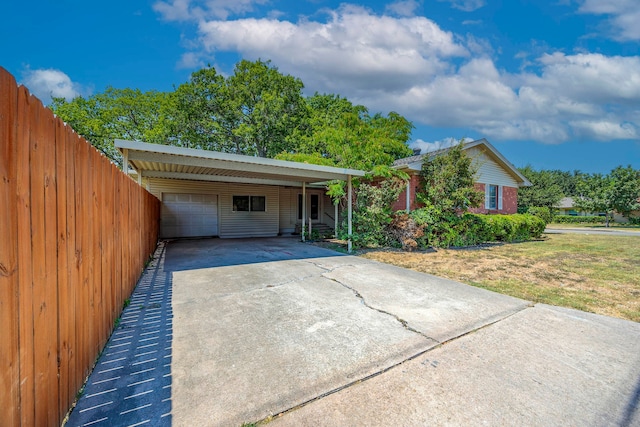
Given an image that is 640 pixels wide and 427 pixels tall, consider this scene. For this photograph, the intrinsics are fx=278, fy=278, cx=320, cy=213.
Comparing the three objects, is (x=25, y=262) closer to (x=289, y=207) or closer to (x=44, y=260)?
(x=44, y=260)

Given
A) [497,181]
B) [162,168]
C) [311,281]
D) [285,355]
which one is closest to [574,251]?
[497,181]

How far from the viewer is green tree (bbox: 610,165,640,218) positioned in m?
25.4

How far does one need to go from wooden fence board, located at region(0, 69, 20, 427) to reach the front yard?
18.6 ft

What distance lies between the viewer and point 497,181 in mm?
14367

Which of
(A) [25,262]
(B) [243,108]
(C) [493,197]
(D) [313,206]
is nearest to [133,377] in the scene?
(A) [25,262]

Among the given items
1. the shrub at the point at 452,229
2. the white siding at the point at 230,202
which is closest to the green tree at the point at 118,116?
the white siding at the point at 230,202

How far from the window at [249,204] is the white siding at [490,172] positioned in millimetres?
9986

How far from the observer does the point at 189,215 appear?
12.1 metres

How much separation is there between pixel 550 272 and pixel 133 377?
7891 mm

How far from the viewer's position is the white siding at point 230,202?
462 inches

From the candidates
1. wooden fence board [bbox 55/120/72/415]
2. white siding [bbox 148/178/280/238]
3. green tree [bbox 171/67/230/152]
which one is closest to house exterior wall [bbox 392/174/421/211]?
white siding [bbox 148/178/280/238]

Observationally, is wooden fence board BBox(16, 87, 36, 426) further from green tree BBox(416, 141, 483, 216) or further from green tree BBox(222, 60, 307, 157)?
green tree BBox(222, 60, 307, 157)

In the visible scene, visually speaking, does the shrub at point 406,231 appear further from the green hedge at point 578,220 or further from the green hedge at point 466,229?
the green hedge at point 578,220

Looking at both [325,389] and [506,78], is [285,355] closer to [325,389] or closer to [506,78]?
[325,389]
